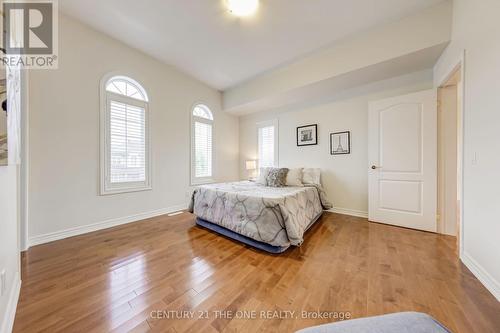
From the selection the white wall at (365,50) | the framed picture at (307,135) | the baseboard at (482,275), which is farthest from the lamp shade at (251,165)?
the baseboard at (482,275)

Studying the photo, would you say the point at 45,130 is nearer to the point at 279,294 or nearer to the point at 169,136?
the point at 169,136

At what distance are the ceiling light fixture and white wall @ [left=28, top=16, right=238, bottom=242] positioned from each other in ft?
6.49

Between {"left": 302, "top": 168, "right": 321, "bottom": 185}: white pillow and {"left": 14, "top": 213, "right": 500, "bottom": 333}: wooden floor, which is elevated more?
{"left": 302, "top": 168, "right": 321, "bottom": 185}: white pillow

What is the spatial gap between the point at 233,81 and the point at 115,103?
92.5 inches

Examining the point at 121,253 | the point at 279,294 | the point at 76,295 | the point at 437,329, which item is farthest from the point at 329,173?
the point at 76,295

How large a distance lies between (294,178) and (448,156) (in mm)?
2139

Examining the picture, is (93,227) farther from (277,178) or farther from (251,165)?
(251,165)

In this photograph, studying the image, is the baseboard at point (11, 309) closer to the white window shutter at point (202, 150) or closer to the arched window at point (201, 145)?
the arched window at point (201, 145)

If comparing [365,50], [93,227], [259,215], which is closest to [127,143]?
[93,227]

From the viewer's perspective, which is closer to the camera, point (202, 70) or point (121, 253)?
point (121, 253)

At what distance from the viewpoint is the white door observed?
2658 millimetres

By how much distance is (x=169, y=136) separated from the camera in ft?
12.3

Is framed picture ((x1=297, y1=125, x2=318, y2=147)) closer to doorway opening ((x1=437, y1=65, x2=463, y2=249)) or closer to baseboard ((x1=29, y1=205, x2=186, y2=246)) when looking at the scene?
doorway opening ((x1=437, y1=65, x2=463, y2=249))

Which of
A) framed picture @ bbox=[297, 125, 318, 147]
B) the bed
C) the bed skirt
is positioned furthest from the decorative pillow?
framed picture @ bbox=[297, 125, 318, 147]
